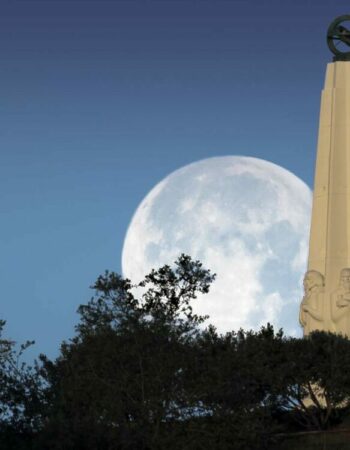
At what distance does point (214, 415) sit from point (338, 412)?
9.89 metres

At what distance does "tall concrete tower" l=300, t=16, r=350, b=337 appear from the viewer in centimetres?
7125

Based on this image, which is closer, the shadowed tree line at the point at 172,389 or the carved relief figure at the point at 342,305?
the shadowed tree line at the point at 172,389

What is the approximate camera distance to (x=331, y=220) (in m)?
72.7

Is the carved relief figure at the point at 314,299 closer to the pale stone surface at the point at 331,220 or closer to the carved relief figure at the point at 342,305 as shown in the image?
the pale stone surface at the point at 331,220

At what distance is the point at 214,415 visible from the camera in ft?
191

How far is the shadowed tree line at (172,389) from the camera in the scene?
58.2 metres

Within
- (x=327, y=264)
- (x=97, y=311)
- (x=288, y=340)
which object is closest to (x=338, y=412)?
(x=288, y=340)

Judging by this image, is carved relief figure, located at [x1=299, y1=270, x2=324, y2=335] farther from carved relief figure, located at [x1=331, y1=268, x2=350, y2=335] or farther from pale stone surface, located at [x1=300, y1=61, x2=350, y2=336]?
carved relief figure, located at [x1=331, y1=268, x2=350, y2=335]

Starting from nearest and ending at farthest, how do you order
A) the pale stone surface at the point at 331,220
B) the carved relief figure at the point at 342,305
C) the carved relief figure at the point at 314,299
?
the carved relief figure at the point at 342,305, the pale stone surface at the point at 331,220, the carved relief figure at the point at 314,299

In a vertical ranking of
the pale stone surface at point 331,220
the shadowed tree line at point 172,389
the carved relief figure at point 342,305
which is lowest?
the shadowed tree line at point 172,389

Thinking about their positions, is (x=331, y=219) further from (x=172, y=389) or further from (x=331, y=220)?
(x=172, y=389)

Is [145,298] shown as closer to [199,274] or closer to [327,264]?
[199,274]

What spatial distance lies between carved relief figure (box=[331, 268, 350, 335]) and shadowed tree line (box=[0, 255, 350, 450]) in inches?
146

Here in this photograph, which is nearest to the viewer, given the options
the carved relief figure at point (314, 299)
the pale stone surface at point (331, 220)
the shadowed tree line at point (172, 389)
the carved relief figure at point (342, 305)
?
the shadowed tree line at point (172, 389)
